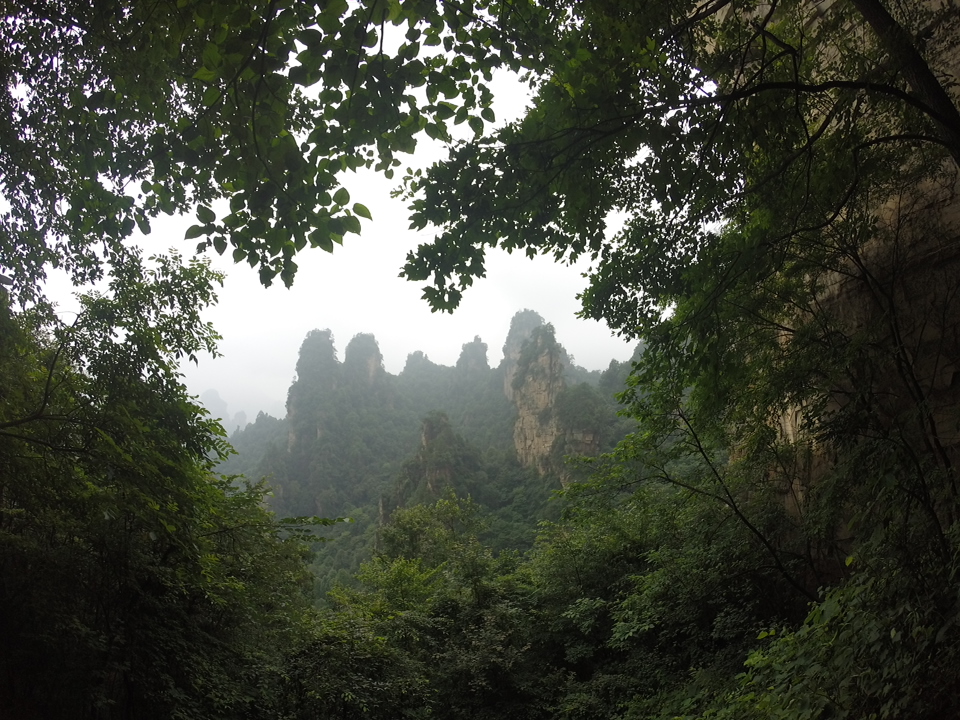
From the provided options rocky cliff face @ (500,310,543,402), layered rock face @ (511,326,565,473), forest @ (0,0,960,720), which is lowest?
forest @ (0,0,960,720)

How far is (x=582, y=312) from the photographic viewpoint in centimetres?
514

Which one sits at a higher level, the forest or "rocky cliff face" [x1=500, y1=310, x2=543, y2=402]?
"rocky cliff face" [x1=500, y1=310, x2=543, y2=402]

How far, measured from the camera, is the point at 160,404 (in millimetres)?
4891

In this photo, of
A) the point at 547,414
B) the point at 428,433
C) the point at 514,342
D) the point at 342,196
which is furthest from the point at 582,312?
the point at 514,342

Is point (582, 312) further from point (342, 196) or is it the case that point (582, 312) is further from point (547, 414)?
point (547, 414)

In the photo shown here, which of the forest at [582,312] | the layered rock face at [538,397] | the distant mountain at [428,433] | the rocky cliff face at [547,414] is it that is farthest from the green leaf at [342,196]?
the layered rock face at [538,397]

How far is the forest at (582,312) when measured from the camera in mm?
2588

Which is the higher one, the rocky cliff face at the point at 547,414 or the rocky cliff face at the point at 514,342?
the rocky cliff face at the point at 514,342

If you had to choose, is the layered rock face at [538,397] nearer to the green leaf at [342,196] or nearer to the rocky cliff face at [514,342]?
the rocky cliff face at [514,342]

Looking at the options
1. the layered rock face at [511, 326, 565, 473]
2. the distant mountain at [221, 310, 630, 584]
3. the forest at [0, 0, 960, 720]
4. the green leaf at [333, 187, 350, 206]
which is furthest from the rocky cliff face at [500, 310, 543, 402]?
the green leaf at [333, 187, 350, 206]

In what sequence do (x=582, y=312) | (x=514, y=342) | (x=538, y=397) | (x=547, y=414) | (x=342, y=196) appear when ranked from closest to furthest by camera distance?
(x=342, y=196), (x=582, y=312), (x=547, y=414), (x=538, y=397), (x=514, y=342)

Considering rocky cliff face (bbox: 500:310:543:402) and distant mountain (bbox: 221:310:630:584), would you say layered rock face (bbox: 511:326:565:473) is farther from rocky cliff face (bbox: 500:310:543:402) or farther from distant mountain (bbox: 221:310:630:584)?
rocky cliff face (bbox: 500:310:543:402)

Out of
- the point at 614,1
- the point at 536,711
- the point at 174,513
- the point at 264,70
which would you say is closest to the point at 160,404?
the point at 174,513

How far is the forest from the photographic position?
8.49 feet
